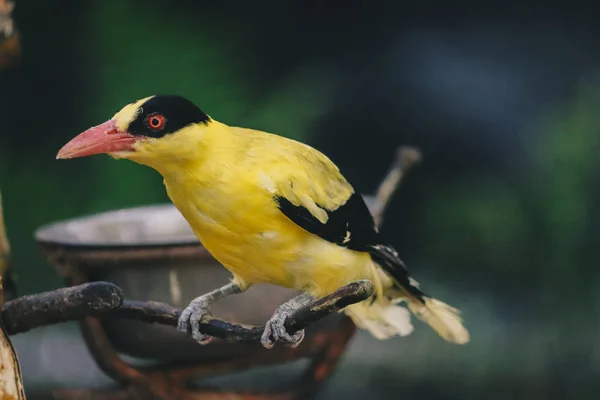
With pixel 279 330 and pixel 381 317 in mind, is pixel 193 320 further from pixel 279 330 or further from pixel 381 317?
pixel 381 317

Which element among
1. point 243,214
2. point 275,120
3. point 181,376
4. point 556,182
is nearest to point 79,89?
point 275,120

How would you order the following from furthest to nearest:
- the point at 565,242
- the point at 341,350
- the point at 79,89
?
the point at 565,242
the point at 79,89
the point at 341,350

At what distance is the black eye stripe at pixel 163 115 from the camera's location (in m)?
0.46

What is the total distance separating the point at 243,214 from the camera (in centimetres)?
52

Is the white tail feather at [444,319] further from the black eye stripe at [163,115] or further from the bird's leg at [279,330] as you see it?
the black eye stripe at [163,115]

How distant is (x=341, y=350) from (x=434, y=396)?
0.68 m

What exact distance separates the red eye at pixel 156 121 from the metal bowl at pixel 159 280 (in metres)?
0.46

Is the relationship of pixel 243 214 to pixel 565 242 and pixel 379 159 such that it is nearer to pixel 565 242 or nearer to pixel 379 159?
pixel 379 159

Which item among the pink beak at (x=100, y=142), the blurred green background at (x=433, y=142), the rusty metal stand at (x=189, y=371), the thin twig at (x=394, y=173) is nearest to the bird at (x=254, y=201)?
the pink beak at (x=100, y=142)

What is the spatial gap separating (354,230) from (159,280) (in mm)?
411

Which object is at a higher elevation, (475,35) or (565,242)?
(475,35)

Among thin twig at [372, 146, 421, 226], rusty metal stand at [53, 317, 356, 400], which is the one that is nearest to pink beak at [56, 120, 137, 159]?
thin twig at [372, 146, 421, 226]

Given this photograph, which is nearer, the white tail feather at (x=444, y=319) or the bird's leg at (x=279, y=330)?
the bird's leg at (x=279, y=330)

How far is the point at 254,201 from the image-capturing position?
53 centimetres
